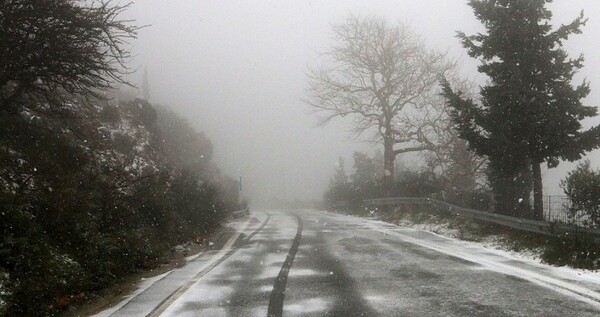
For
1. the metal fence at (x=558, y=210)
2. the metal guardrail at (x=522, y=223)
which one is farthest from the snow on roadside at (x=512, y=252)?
the metal fence at (x=558, y=210)

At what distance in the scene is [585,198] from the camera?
11.0 meters

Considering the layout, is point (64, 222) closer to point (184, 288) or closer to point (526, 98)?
point (184, 288)

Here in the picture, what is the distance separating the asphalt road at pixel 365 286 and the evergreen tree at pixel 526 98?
4.70 meters

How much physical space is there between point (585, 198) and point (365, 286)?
6852mm

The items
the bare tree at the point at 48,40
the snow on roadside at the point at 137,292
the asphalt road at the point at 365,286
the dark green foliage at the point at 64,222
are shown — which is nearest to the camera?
the asphalt road at the point at 365,286

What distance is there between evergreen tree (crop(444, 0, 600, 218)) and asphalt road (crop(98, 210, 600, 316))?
4705 millimetres

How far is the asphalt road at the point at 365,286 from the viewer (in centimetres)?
594

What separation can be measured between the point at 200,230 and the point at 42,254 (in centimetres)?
849

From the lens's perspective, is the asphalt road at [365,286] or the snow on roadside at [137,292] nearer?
the asphalt road at [365,286]

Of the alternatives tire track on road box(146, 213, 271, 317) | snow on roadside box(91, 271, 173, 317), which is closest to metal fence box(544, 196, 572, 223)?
tire track on road box(146, 213, 271, 317)

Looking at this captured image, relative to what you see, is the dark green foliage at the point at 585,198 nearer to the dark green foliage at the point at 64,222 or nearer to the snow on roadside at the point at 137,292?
the snow on roadside at the point at 137,292

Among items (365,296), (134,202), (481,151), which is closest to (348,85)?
Answer: (481,151)

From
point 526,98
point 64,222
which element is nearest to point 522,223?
point 526,98

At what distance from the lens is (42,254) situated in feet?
24.1
